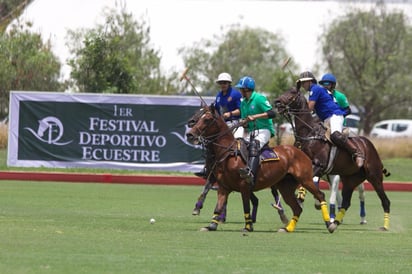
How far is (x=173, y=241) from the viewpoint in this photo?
13.0 meters

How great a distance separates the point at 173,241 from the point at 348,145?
463 centimetres

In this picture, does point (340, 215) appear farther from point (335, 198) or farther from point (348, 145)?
point (335, 198)

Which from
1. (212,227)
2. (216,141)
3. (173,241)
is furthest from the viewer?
(216,141)

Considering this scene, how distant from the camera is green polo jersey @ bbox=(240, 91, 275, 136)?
51.1 feet

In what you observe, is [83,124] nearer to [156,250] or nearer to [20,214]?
[20,214]

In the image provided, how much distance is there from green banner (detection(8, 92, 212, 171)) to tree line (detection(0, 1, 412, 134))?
5792 mm

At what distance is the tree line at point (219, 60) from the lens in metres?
36.4

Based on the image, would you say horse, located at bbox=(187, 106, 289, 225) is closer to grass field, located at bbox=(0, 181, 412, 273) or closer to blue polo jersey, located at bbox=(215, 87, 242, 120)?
grass field, located at bbox=(0, 181, 412, 273)

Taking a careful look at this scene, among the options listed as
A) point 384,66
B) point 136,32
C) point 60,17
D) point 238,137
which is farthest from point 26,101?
point 384,66

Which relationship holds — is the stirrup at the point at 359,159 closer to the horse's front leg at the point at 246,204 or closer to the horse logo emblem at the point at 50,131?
the horse's front leg at the point at 246,204

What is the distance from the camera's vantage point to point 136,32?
4625cm

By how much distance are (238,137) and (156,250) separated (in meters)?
4.57

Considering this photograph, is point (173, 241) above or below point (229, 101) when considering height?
below

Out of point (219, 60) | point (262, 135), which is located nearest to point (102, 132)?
point (262, 135)
